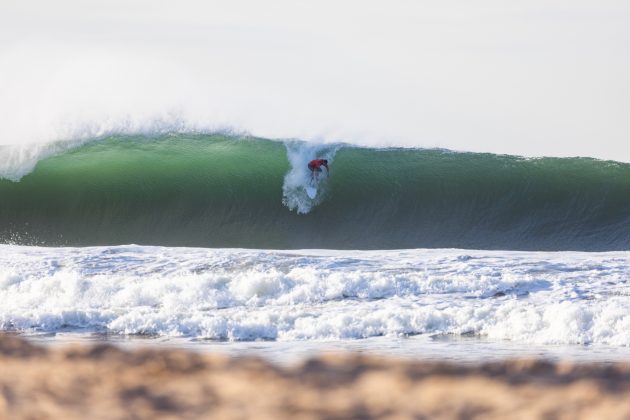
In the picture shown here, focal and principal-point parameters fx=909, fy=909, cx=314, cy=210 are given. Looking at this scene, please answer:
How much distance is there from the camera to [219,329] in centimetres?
795

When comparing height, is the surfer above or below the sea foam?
above

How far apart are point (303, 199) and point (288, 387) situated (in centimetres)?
1791

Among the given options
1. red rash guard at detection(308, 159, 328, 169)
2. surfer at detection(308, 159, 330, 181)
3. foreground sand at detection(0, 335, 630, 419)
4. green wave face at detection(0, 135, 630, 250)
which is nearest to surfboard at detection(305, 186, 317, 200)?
green wave face at detection(0, 135, 630, 250)

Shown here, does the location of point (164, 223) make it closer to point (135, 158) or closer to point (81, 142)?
point (135, 158)

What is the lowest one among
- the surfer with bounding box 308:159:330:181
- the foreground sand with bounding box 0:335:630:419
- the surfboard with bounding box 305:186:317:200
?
the foreground sand with bounding box 0:335:630:419

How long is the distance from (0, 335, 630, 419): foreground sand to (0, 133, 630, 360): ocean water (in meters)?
7.47

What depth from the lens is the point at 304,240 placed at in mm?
17312

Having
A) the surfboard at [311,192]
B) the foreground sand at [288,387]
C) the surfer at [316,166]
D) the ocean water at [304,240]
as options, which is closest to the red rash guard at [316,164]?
the surfer at [316,166]

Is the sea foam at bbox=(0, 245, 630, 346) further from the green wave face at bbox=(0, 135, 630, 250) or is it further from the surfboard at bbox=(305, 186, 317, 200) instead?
the surfboard at bbox=(305, 186, 317, 200)

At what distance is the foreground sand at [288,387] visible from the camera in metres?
0.35

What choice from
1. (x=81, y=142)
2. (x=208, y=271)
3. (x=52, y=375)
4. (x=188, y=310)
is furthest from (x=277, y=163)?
(x=52, y=375)

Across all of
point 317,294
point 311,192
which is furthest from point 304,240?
point 317,294

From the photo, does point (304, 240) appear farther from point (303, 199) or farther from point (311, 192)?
point (311, 192)

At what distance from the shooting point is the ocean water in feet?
28.3
